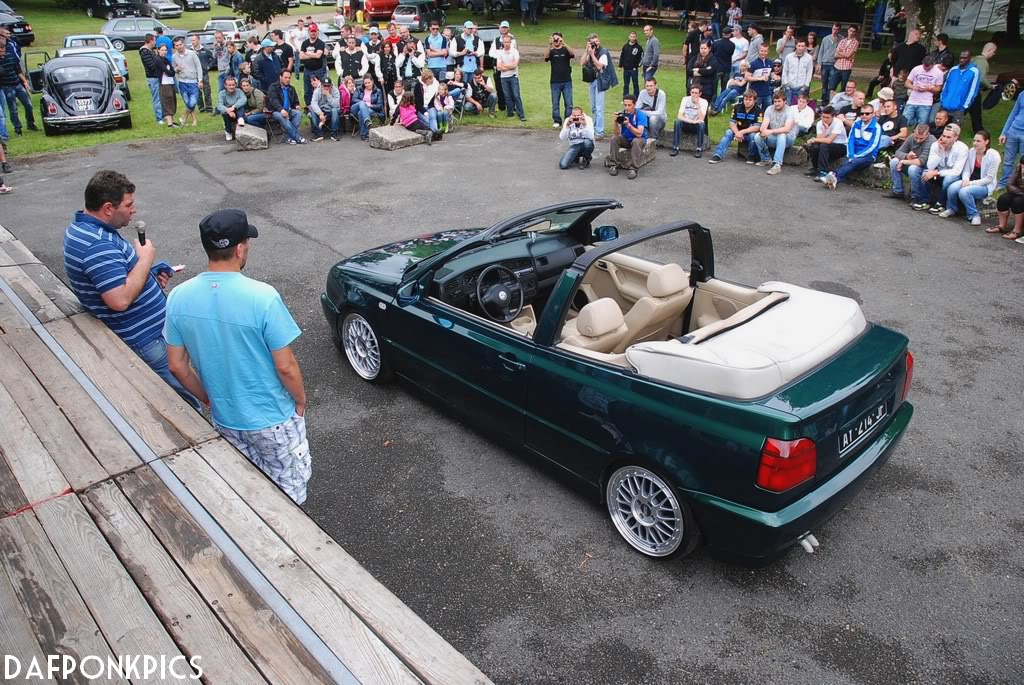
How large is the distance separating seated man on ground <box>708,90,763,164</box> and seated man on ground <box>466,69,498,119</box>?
595cm

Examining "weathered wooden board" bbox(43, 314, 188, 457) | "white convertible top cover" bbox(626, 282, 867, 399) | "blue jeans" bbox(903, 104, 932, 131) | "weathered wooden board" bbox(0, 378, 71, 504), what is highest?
"blue jeans" bbox(903, 104, 932, 131)

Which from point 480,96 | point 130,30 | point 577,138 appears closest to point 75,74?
point 480,96

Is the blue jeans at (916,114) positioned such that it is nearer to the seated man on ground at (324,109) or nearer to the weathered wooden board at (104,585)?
the seated man on ground at (324,109)

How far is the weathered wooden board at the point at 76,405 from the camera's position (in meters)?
3.30

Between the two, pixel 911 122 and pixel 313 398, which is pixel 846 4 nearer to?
pixel 911 122

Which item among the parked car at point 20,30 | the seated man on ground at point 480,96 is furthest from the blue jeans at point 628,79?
the parked car at point 20,30

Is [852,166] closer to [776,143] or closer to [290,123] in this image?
[776,143]

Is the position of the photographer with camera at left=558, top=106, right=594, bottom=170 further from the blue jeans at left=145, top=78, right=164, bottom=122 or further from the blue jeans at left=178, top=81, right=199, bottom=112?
the blue jeans at left=145, top=78, right=164, bottom=122

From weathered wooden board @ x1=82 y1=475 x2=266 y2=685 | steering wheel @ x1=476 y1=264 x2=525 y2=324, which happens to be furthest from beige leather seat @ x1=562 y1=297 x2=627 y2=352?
weathered wooden board @ x1=82 y1=475 x2=266 y2=685

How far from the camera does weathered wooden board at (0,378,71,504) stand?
120 inches

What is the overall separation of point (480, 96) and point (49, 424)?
14.5 metres

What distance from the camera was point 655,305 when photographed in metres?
4.39

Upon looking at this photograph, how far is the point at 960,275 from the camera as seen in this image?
7.77 metres

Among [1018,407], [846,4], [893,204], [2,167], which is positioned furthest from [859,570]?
[846,4]
